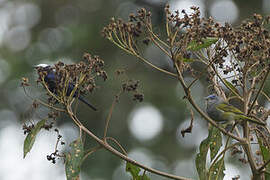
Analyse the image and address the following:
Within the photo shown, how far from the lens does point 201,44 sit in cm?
330

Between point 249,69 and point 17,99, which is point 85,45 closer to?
point 17,99

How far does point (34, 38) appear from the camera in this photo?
1738 centimetres

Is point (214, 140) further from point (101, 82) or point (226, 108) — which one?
point (101, 82)

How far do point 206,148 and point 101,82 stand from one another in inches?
447

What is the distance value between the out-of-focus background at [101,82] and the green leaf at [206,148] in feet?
34.3

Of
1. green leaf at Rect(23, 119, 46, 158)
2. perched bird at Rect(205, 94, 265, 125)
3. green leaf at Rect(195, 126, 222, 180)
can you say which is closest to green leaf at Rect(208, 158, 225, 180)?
green leaf at Rect(195, 126, 222, 180)

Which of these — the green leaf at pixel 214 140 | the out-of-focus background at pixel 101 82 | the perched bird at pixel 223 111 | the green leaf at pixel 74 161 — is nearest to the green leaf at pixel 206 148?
the green leaf at pixel 214 140

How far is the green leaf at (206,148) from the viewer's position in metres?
3.58

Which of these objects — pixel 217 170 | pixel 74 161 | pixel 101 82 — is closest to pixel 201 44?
pixel 217 170

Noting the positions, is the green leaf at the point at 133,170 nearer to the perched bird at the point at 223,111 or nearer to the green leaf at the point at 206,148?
the green leaf at the point at 206,148

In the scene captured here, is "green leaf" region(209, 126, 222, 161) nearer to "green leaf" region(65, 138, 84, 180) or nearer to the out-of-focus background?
"green leaf" region(65, 138, 84, 180)

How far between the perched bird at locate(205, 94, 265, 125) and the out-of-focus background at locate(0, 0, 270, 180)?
32.6ft

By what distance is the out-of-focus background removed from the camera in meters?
15.4

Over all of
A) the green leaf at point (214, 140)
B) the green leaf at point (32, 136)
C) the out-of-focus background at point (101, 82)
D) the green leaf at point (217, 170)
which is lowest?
Answer: the out-of-focus background at point (101, 82)
